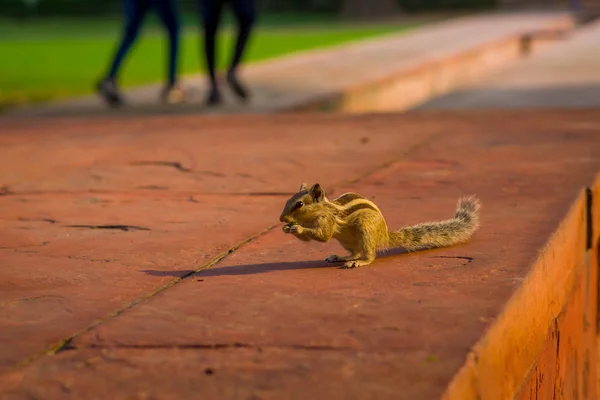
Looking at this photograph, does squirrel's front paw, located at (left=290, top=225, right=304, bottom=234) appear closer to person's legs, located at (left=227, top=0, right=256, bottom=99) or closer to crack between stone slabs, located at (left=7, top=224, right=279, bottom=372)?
crack between stone slabs, located at (left=7, top=224, right=279, bottom=372)

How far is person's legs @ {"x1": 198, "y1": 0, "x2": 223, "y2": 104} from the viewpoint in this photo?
10.3 metres

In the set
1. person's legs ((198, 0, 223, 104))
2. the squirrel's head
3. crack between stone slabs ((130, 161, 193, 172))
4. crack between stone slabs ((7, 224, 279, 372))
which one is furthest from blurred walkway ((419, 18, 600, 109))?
the squirrel's head

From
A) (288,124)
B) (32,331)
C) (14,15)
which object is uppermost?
(14,15)

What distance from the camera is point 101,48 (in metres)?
22.6

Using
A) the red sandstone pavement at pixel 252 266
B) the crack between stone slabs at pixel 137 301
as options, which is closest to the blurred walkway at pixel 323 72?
the red sandstone pavement at pixel 252 266

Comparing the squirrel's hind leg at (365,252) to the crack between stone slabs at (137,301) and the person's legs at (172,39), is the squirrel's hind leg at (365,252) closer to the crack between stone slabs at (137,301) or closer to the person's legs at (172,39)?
the crack between stone slabs at (137,301)

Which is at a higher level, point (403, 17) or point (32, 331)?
point (403, 17)

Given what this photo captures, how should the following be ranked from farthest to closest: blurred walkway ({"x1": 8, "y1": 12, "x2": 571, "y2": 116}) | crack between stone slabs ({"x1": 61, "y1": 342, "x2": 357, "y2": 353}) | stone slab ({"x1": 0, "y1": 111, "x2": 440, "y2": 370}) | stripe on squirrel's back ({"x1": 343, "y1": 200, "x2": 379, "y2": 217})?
blurred walkway ({"x1": 8, "y1": 12, "x2": 571, "y2": 116}) → stripe on squirrel's back ({"x1": 343, "y1": 200, "x2": 379, "y2": 217}) → stone slab ({"x1": 0, "y1": 111, "x2": 440, "y2": 370}) → crack between stone slabs ({"x1": 61, "y1": 342, "x2": 357, "y2": 353})

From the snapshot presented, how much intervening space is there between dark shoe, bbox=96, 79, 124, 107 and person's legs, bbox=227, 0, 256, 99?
95 cm

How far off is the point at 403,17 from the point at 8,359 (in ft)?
119

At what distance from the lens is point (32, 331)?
3070mm

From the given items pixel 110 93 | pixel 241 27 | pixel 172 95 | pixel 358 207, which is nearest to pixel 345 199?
pixel 358 207

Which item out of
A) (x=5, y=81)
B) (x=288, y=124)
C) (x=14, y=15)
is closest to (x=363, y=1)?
(x=14, y=15)

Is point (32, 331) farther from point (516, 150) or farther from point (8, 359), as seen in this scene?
point (516, 150)
